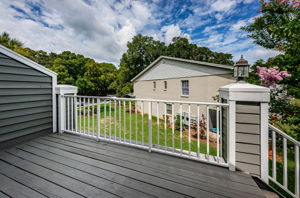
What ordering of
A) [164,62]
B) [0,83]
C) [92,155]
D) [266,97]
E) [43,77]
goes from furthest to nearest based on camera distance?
[164,62] → [43,77] → [0,83] → [92,155] → [266,97]

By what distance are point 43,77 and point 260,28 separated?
17.5 ft

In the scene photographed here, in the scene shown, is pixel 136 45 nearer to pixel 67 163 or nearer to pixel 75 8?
pixel 75 8

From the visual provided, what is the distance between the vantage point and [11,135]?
2400 millimetres

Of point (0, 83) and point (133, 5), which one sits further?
point (133, 5)

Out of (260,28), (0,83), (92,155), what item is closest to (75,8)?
(0,83)

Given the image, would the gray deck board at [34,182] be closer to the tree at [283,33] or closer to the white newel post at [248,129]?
the white newel post at [248,129]

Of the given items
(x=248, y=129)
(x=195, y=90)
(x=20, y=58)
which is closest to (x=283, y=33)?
(x=248, y=129)

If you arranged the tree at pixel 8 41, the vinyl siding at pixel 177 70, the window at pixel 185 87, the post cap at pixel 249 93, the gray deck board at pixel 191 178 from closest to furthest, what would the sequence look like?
the gray deck board at pixel 191 178 < the post cap at pixel 249 93 < the vinyl siding at pixel 177 70 < the tree at pixel 8 41 < the window at pixel 185 87

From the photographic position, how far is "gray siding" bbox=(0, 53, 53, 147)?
7.54 feet

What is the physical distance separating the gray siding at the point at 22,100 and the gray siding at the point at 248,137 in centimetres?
386

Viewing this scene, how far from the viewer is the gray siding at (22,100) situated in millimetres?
2297

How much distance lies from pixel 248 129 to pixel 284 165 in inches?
20.8

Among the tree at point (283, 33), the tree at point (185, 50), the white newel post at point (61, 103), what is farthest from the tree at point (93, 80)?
the tree at point (283, 33)

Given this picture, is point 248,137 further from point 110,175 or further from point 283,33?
point 283,33
